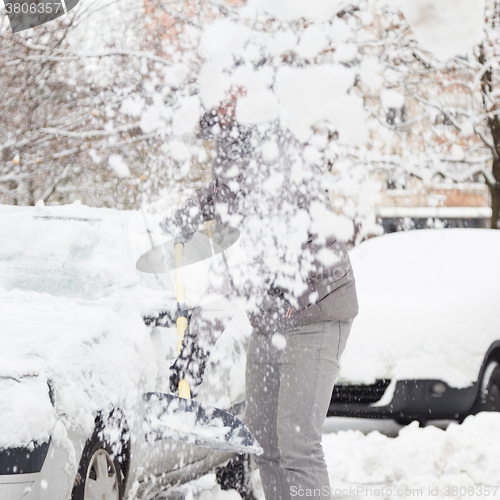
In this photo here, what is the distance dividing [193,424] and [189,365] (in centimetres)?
24

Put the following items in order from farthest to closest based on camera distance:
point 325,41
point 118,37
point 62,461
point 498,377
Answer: point 118,37
point 325,41
point 498,377
point 62,461

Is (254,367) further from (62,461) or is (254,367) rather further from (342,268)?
(62,461)

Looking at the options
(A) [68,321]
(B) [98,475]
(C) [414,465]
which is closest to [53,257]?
(A) [68,321]

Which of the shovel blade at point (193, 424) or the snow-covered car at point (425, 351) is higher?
the shovel blade at point (193, 424)

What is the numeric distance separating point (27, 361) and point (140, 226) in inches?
60.5

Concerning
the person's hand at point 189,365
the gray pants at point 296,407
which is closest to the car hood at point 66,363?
the person's hand at point 189,365

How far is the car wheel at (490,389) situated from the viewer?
458 cm

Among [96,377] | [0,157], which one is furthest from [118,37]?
[96,377]

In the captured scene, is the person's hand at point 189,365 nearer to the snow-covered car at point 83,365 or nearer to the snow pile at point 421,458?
the snow-covered car at point 83,365

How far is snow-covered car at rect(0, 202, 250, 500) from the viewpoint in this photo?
7.36ft

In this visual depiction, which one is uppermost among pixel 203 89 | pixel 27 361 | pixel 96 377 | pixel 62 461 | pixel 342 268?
pixel 203 89

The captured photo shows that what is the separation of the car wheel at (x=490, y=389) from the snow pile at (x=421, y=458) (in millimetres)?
156

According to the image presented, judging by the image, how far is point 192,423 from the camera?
2.58 m

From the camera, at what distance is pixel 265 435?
2.41 meters
